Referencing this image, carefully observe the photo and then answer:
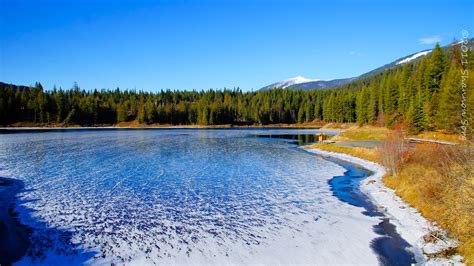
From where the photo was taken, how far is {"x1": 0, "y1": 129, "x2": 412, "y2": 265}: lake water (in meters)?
10.5

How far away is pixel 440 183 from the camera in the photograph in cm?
1448

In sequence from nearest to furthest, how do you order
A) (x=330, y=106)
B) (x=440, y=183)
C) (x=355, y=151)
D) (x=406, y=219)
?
(x=406, y=219), (x=440, y=183), (x=355, y=151), (x=330, y=106)

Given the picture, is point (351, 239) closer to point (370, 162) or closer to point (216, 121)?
point (370, 162)

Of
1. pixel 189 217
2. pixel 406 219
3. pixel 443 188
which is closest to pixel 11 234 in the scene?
pixel 189 217

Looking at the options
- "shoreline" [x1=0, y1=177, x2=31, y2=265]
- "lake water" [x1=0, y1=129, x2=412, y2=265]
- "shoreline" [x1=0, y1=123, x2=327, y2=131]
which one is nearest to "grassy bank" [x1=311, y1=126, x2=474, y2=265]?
"lake water" [x1=0, y1=129, x2=412, y2=265]

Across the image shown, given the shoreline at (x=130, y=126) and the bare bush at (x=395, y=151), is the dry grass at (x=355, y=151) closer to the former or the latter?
the bare bush at (x=395, y=151)

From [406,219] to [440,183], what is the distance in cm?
237

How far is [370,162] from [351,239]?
2041cm

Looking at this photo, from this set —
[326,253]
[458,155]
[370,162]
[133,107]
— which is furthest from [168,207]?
[133,107]

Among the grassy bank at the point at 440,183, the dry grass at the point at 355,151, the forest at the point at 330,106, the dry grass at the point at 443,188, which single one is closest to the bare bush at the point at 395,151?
the grassy bank at the point at 440,183

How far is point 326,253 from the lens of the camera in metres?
10.7

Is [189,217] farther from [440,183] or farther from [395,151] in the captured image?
[395,151]

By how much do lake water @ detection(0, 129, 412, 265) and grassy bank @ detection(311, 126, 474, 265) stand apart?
2.51 m

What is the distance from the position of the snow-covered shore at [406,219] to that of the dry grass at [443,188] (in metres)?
0.36
